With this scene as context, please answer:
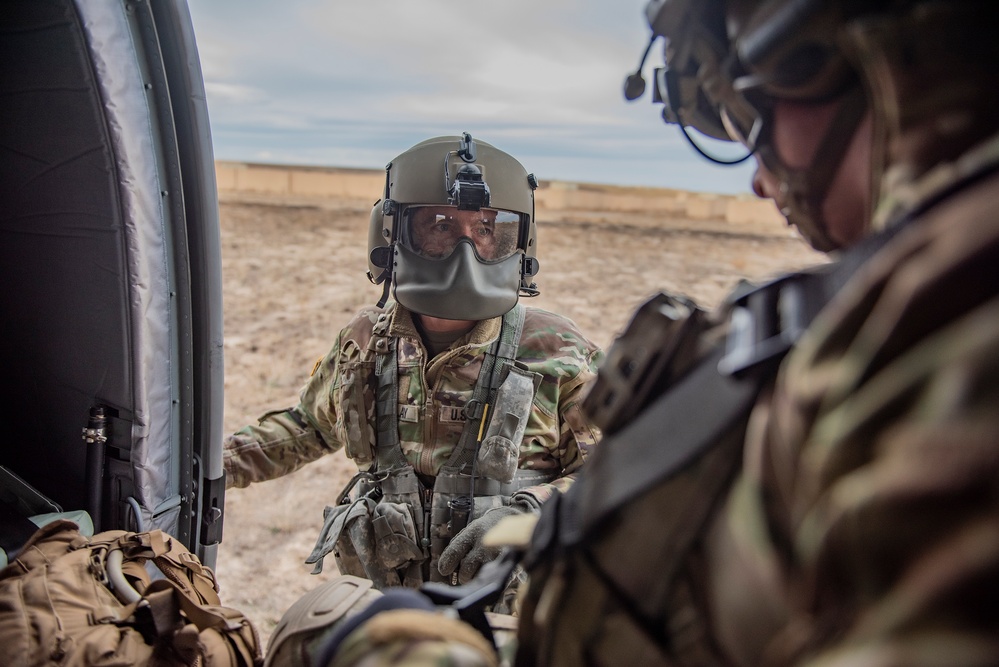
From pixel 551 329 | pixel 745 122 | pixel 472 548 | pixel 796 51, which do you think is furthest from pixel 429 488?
pixel 796 51

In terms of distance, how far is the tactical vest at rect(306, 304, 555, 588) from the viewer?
209 cm

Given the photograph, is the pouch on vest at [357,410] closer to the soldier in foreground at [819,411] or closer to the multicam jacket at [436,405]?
the multicam jacket at [436,405]

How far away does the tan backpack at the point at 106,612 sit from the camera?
1.37 metres

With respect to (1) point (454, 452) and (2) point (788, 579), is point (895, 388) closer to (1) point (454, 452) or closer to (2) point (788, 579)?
(2) point (788, 579)

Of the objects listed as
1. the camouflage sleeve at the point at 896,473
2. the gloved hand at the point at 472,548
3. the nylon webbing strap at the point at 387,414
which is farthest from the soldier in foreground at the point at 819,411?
the nylon webbing strap at the point at 387,414

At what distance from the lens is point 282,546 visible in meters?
4.43

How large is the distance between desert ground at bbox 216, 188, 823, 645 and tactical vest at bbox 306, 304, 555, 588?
2.04 m

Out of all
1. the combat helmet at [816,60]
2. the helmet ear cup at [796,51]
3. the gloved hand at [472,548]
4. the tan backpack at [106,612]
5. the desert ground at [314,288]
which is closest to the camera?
the combat helmet at [816,60]

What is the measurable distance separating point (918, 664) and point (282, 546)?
4.46 meters

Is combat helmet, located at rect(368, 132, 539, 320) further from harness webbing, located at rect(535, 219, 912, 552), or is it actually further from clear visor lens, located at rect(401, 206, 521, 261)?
harness webbing, located at rect(535, 219, 912, 552)

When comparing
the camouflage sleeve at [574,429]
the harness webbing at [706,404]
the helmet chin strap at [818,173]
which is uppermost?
the helmet chin strap at [818,173]

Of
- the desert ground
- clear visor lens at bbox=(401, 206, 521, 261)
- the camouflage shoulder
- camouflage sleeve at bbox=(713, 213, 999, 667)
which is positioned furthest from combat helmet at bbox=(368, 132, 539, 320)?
the desert ground

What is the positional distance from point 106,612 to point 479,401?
3.46ft

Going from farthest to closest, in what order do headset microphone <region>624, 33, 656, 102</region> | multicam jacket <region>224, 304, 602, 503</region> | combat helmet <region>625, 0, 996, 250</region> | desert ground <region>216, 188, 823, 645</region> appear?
desert ground <region>216, 188, 823, 645</region>, multicam jacket <region>224, 304, 602, 503</region>, headset microphone <region>624, 33, 656, 102</region>, combat helmet <region>625, 0, 996, 250</region>
